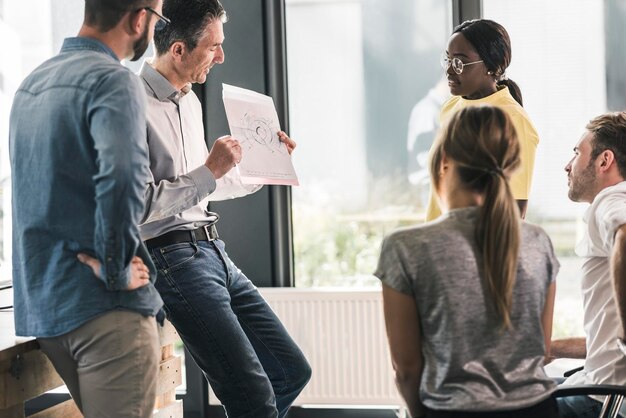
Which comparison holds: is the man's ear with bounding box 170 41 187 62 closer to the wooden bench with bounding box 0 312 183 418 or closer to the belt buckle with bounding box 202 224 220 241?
the belt buckle with bounding box 202 224 220 241

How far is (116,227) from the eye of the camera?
167cm

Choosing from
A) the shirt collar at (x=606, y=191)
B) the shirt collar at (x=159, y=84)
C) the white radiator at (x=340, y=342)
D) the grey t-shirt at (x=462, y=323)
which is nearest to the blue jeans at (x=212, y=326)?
the shirt collar at (x=159, y=84)

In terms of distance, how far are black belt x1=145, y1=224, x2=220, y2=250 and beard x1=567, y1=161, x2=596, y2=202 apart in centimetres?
106

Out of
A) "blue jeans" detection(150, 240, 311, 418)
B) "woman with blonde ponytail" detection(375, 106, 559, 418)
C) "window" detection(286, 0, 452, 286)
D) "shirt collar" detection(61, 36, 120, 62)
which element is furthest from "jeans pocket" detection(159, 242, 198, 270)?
"window" detection(286, 0, 452, 286)

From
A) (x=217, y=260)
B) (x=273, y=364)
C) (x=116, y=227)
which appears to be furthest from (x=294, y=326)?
(x=116, y=227)

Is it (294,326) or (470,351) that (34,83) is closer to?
(470,351)

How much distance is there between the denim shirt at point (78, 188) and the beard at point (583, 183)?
125cm

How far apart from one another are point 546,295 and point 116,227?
89cm

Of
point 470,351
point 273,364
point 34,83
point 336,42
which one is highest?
point 336,42

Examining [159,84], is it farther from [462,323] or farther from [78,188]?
[462,323]

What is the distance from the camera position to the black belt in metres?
2.31

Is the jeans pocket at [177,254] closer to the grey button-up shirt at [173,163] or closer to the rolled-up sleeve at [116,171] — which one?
the grey button-up shirt at [173,163]

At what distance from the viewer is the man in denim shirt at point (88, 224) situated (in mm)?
1666

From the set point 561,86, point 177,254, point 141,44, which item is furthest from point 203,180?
point 561,86
